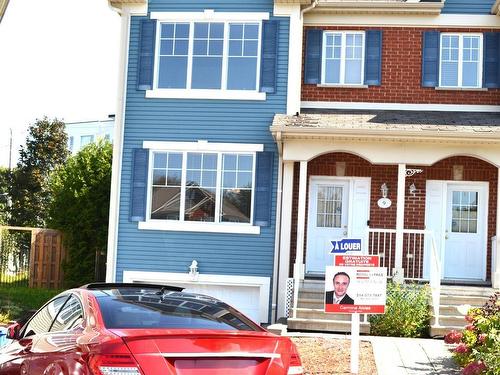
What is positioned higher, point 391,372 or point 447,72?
point 447,72

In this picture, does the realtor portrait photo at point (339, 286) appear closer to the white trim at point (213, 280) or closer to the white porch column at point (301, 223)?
the white porch column at point (301, 223)

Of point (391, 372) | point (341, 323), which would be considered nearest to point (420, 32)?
point (341, 323)

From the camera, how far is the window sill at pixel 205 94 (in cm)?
1541

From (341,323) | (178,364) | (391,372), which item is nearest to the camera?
(178,364)

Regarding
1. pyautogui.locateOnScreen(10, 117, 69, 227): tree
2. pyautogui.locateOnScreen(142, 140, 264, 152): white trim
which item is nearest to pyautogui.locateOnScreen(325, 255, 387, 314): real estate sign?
pyautogui.locateOnScreen(142, 140, 264, 152): white trim

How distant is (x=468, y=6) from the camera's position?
15.9 m

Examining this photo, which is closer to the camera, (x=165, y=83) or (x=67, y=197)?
(x=165, y=83)

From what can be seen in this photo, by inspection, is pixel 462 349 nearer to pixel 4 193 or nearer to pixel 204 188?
pixel 204 188

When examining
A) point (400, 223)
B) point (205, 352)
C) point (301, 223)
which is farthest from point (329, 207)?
point (205, 352)

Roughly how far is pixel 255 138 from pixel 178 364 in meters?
10.8

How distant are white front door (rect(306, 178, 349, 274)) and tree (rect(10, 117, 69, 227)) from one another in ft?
63.6

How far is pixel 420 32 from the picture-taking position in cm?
1596

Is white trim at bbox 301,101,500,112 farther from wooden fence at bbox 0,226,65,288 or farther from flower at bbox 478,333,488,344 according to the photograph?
wooden fence at bbox 0,226,65,288

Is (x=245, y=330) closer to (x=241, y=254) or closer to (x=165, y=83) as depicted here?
(x=241, y=254)
